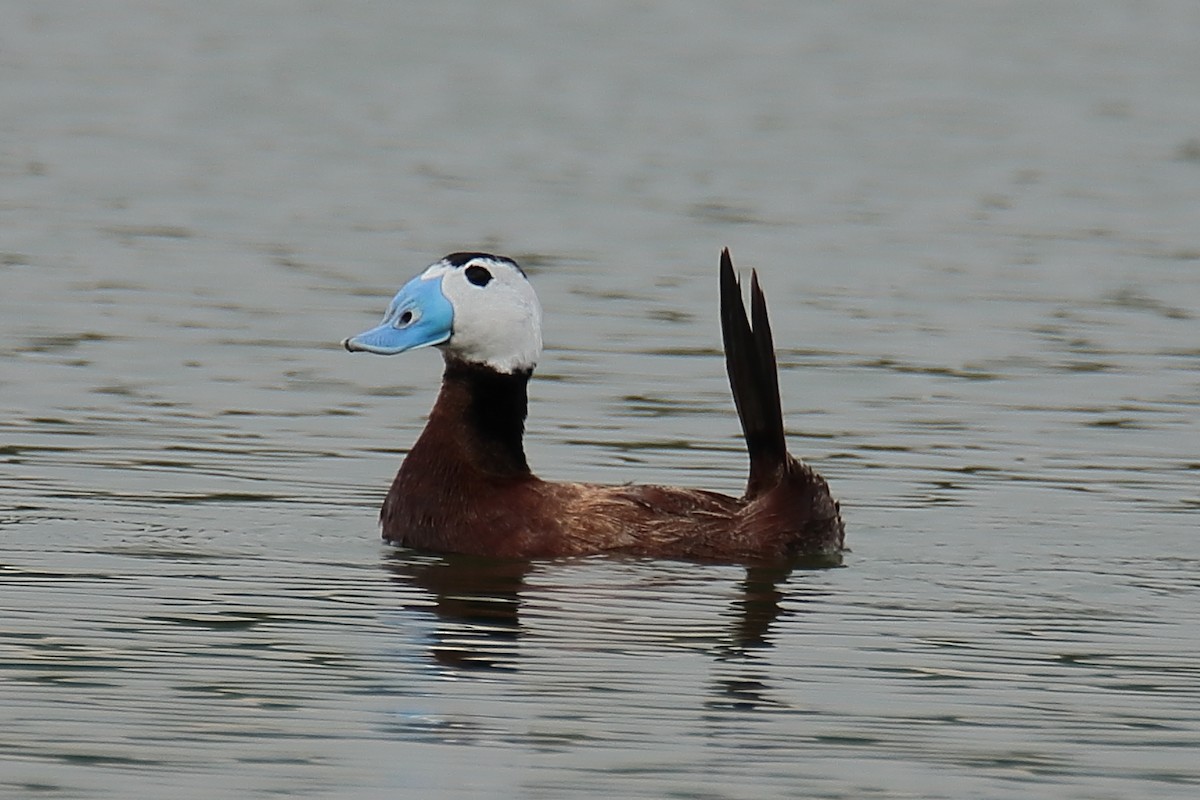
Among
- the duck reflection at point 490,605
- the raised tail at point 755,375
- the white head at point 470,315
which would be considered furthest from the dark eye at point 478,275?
the duck reflection at point 490,605

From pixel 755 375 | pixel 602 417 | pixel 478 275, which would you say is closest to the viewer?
pixel 755 375

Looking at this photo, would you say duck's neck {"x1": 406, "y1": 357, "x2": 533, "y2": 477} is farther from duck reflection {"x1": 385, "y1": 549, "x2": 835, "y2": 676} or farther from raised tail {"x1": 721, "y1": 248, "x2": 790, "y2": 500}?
raised tail {"x1": 721, "y1": 248, "x2": 790, "y2": 500}

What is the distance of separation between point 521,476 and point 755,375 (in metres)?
0.91

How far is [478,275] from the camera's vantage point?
387 inches

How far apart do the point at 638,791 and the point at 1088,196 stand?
46.6 feet

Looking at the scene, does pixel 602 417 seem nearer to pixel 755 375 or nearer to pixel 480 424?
pixel 480 424

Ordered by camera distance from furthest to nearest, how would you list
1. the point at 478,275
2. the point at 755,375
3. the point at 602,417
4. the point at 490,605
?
the point at 602,417
the point at 478,275
the point at 755,375
the point at 490,605

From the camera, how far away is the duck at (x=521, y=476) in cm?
959

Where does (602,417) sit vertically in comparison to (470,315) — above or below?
below

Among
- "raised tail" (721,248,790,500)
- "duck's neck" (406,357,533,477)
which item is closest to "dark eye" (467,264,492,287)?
"duck's neck" (406,357,533,477)

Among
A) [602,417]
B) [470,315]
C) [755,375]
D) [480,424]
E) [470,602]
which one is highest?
[470,315]

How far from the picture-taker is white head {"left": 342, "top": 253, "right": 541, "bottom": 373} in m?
9.72

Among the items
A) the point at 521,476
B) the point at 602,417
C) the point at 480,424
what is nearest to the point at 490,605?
the point at 521,476

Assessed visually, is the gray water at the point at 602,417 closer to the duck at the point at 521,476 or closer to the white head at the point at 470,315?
the duck at the point at 521,476
